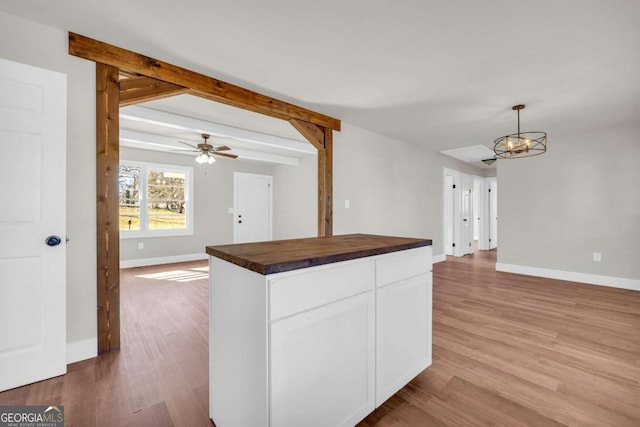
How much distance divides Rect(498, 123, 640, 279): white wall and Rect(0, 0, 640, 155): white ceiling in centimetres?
99

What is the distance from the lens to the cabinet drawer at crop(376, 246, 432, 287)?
1519 millimetres

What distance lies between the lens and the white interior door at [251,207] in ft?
21.9

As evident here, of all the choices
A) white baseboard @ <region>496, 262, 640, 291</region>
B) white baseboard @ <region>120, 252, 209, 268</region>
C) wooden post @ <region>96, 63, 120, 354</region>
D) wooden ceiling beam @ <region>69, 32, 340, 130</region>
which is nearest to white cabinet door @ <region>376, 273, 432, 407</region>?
wooden post @ <region>96, 63, 120, 354</region>

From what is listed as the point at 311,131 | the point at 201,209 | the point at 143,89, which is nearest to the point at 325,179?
the point at 311,131

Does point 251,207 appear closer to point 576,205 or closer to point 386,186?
point 386,186

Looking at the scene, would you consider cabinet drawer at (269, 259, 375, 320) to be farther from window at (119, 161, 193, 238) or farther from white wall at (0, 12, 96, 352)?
window at (119, 161, 193, 238)

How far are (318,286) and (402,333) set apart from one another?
77 centimetres

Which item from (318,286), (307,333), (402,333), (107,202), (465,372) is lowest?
(465,372)

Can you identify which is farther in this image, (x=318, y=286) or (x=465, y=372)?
(x=465, y=372)

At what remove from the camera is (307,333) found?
3.81 feet

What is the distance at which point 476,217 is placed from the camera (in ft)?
26.1

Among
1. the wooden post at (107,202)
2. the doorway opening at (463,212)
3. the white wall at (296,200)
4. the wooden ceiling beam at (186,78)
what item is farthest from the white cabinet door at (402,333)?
the doorway opening at (463,212)

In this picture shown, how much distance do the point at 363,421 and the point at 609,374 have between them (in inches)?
67.3

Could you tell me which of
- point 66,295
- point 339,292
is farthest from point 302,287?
point 66,295
